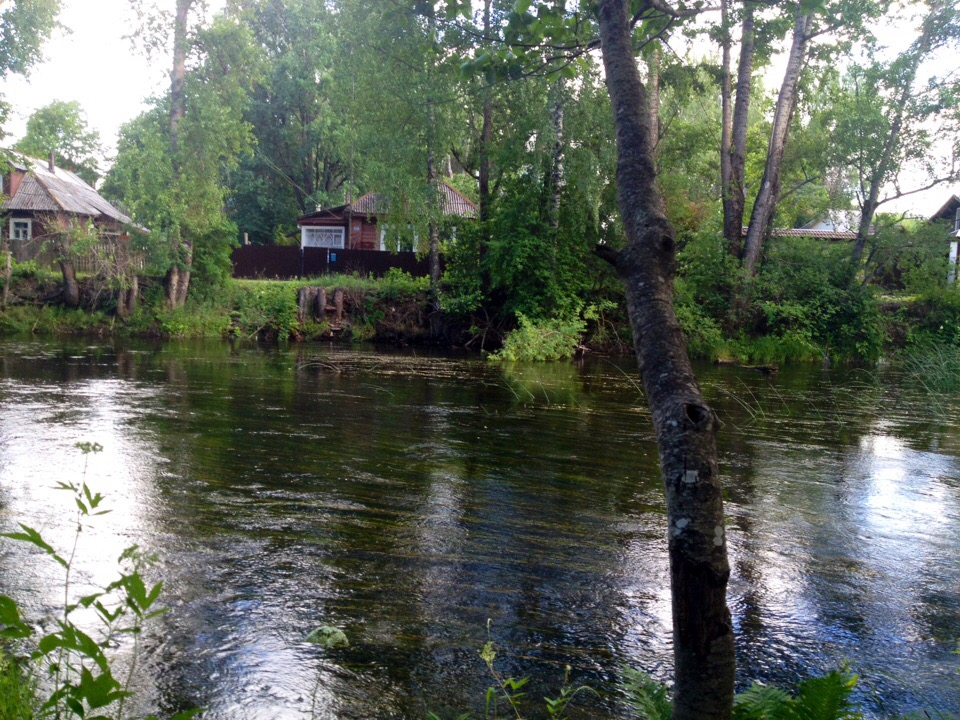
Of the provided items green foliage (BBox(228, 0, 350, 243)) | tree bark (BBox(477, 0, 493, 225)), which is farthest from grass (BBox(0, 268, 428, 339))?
green foliage (BBox(228, 0, 350, 243))

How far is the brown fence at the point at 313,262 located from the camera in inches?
1258

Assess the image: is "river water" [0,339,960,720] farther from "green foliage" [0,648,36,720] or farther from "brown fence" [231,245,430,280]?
"brown fence" [231,245,430,280]

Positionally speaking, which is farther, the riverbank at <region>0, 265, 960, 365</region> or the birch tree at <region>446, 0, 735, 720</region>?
the riverbank at <region>0, 265, 960, 365</region>

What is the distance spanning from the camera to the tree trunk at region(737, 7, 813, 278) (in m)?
24.1

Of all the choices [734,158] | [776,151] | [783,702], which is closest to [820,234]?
[734,158]

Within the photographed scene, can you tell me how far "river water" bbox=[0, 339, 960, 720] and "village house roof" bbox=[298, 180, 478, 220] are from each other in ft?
46.5

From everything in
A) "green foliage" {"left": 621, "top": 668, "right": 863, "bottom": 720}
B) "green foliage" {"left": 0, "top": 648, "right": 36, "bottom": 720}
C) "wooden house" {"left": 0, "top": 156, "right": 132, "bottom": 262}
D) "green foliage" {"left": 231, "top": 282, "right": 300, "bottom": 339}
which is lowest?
"green foliage" {"left": 0, "top": 648, "right": 36, "bottom": 720}

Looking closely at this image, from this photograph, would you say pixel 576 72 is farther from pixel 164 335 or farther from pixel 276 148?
pixel 276 148

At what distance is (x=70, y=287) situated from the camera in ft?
90.1

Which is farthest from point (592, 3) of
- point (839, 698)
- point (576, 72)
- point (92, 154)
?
point (92, 154)

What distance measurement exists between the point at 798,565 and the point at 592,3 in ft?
13.1

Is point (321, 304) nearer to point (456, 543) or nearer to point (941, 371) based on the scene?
point (941, 371)

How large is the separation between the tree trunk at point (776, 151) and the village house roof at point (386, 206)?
8.89 meters

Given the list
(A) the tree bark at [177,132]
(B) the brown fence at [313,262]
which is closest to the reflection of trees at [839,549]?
(A) the tree bark at [177,132]
